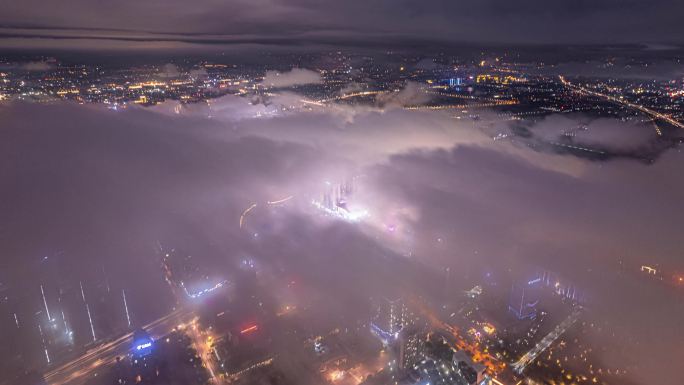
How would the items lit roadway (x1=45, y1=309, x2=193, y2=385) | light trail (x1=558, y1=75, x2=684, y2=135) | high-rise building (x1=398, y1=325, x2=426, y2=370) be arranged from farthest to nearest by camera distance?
light trail (x1=558, y1=75, x2=684, y2=135), high-rise building (x1=398, y1=325, x2=426, y2=370), lit roadway (x1=45, y1=309, x2=193, y2=385)

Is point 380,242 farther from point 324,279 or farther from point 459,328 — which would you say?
point 459,328

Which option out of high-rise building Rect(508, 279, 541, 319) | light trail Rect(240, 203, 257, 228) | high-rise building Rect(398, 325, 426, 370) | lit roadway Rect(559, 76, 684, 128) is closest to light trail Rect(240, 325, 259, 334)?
high-rise building Rect(398, 325, 426, 370)

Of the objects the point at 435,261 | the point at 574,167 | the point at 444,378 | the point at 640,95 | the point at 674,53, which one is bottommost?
the point at 444,378

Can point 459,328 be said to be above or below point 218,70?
below

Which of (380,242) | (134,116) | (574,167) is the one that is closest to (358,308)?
(380,242)

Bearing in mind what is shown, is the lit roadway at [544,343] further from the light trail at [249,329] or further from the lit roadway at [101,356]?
the lit roadway at [101,356]

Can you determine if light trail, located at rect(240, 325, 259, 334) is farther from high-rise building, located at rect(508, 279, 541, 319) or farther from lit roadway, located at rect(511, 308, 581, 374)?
high-rise building, located at rect(508, 279, 541, 319)

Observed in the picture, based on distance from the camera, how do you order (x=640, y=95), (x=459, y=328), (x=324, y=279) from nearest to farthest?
(x=459, y=328) → (x=324, y=279) → (x=640, y=95)
